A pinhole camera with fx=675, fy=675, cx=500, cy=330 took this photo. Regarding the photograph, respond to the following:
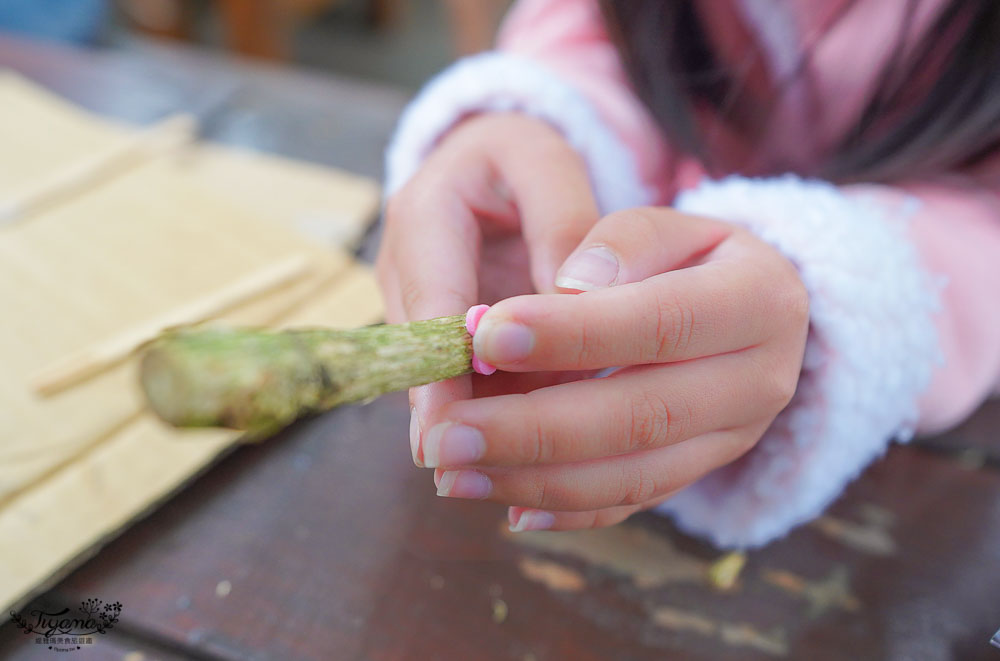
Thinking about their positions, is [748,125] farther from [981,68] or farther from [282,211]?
[282,211]

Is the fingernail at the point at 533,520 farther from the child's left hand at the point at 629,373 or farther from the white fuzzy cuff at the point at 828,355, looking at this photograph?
the white fuzzy cuff at the point at 828,355

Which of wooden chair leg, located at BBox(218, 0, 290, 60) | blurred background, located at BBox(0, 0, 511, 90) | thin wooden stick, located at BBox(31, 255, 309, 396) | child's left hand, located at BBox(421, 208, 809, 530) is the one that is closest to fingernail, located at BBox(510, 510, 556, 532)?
child's left hand, located at BBox(421, 208, 809, 530)

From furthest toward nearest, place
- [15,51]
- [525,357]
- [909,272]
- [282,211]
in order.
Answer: [15,51]
[282,211]
[909,272]
[525,357]

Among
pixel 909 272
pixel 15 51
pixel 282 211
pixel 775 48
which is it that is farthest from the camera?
pixel 15 51

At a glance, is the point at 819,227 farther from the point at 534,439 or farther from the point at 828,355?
the point at 534,439

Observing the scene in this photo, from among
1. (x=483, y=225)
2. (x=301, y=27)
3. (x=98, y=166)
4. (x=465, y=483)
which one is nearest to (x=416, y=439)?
(x=465, y=483)

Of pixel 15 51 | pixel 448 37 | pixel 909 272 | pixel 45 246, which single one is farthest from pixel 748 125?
pixel 448 37
